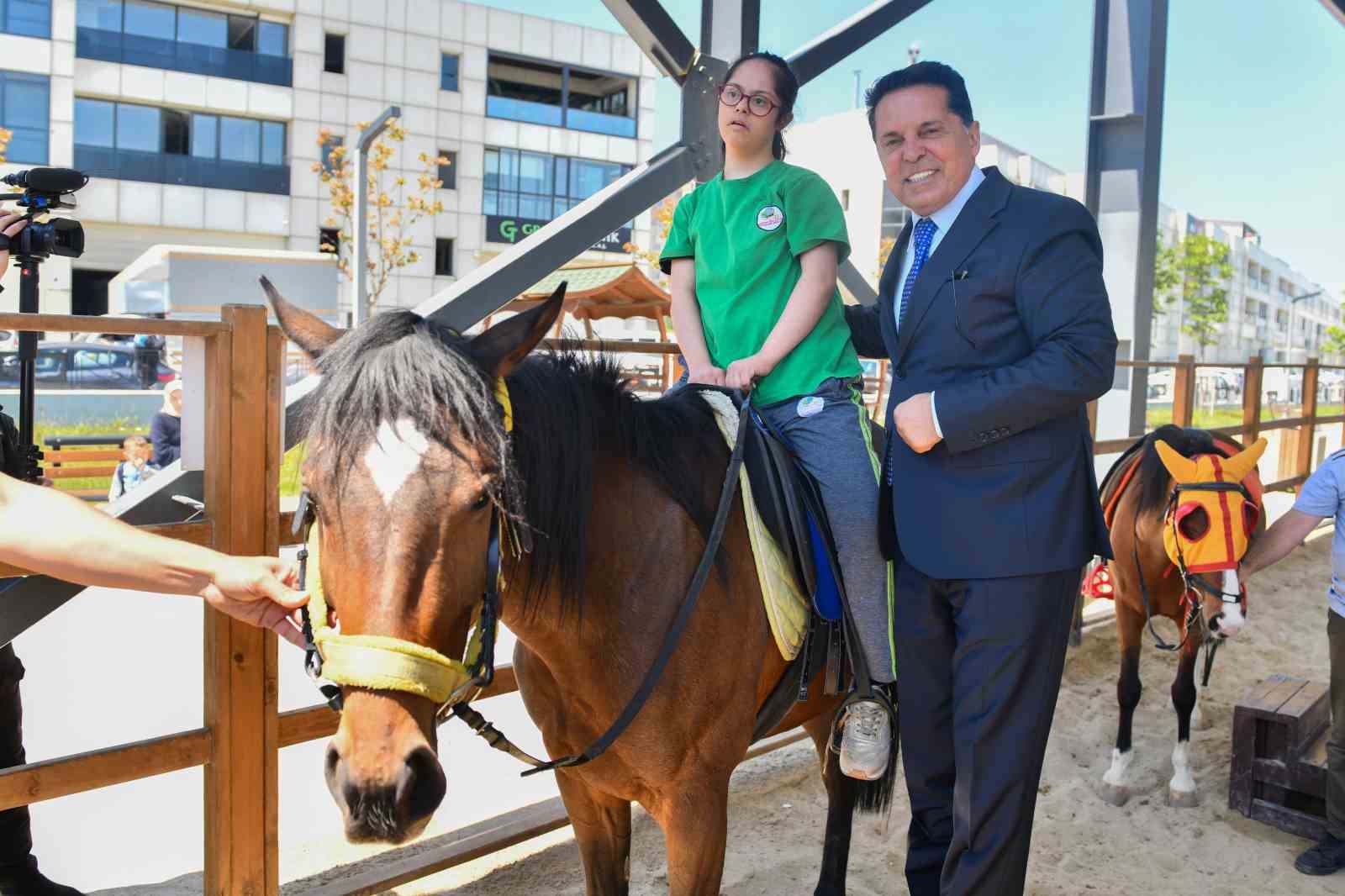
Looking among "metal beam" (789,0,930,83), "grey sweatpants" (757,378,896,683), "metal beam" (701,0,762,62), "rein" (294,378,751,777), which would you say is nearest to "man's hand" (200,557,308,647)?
"rein" (294,378,751,777)

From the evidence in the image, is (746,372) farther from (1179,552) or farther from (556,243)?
(1179,552)

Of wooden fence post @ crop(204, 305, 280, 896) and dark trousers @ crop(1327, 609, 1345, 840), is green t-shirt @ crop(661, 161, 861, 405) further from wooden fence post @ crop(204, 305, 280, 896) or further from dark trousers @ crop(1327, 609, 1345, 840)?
dark trousers @ crop(1327, 609, 1345, 840)

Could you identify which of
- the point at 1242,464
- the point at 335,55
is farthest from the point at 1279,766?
the point at 335,55

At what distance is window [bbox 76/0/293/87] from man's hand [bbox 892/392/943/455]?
31.7m

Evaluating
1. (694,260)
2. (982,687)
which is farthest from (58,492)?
(982,687)

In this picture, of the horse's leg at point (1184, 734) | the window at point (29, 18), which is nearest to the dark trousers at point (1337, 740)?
the horse's leg at point (1184, 734)

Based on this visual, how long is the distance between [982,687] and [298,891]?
2.28 meters

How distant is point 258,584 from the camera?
1.73 m

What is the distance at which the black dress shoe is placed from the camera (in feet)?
8.95

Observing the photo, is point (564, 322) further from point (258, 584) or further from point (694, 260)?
point (258, 584)

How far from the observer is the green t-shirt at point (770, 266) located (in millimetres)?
2457

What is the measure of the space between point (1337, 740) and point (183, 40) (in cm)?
3272

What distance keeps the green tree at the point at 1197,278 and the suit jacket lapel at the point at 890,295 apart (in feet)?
144

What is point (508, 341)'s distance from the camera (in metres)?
1.66
